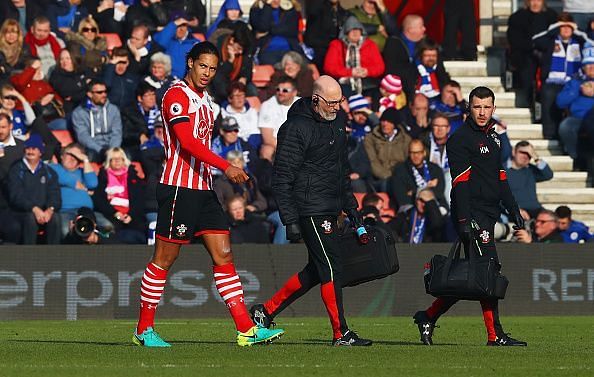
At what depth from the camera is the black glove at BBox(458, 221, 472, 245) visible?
12.9 m

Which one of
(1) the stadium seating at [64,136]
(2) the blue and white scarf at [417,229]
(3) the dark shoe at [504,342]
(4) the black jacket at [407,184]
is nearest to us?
(3) the dark shoe at [504,342]

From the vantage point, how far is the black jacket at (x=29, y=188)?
64.3 ft

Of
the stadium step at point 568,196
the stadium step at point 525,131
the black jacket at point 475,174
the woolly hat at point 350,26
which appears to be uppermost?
the black jacket at point 475,174

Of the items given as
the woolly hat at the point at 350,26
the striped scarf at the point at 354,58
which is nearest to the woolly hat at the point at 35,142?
the striped scarf at the point at 354,58

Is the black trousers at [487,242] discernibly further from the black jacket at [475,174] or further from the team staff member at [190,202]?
the team staff member at [190,202]

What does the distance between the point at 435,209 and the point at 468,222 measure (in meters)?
7.85

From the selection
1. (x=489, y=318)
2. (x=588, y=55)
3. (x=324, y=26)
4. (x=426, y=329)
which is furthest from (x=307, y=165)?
(x=588, y=55)

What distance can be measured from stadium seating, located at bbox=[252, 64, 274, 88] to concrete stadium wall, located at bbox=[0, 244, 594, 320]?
4989 millimetres

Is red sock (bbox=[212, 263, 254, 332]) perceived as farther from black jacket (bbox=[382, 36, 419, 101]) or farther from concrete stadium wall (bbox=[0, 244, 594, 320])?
black jacket (bbox=[382, 36, 419, 101])

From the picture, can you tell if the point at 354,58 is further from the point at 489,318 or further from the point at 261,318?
the point at 489,318

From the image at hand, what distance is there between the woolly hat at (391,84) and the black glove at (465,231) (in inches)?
424

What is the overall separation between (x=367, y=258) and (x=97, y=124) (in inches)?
359

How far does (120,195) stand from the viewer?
20.4 m

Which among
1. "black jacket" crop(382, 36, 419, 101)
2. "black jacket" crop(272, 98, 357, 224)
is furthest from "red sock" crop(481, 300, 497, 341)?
"black jacket" crop(382, 36, 419, 101)
